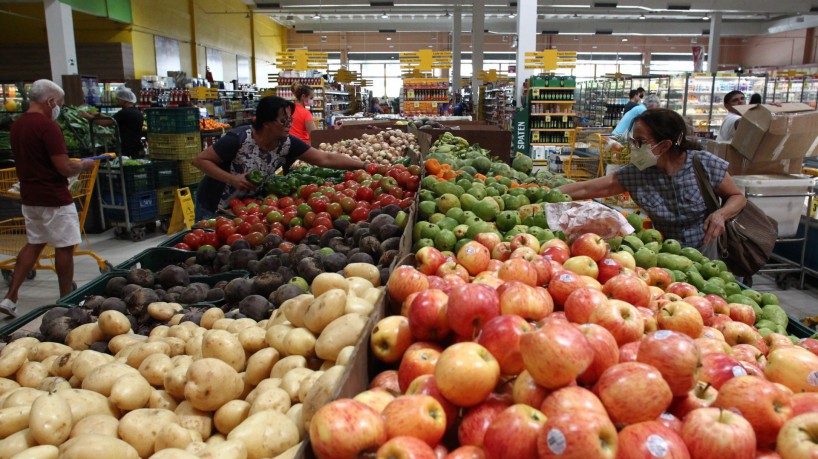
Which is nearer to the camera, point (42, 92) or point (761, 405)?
point (761, 405)

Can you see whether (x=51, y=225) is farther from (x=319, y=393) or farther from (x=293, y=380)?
(x=319, y=393)

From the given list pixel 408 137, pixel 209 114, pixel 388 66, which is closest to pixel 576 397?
pixel 408 137

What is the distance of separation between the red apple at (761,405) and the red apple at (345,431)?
0.66 m

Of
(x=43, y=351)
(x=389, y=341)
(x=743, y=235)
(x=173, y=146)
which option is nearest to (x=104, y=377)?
(x=43, y=351)

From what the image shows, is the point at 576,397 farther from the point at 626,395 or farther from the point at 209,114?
the point at 209,114

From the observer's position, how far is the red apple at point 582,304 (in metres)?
1.38

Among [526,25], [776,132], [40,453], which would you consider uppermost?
[526,25]

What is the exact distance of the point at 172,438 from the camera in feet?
4.19

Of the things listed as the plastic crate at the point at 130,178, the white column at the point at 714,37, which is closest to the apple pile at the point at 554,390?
the plastic crate at the point at 130,178

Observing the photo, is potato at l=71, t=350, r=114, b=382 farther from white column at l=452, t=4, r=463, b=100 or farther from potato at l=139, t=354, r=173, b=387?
white column at l=452, t=4, r=463, b=100

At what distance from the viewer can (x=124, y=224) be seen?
766 centimetres

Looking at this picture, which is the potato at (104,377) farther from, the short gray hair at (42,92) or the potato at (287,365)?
the short gray hair at (42,92)

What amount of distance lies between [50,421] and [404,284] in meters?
0.91

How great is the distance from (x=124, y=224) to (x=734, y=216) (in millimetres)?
7185
